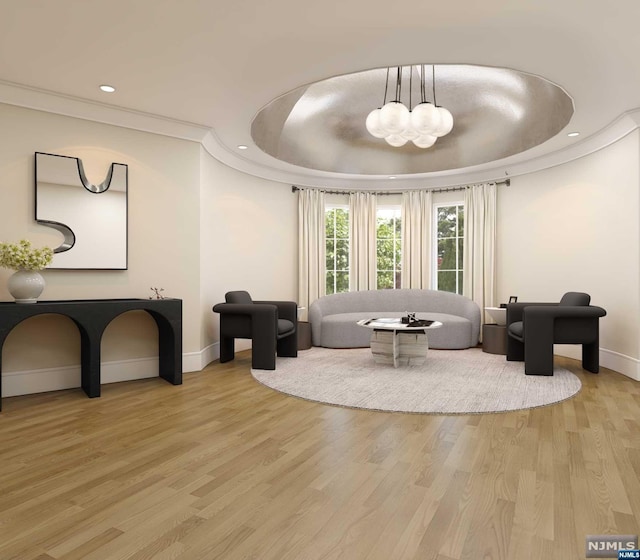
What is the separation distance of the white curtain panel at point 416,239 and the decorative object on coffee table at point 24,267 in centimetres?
554

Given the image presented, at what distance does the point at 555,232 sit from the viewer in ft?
20.8

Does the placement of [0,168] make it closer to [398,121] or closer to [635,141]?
[398,121]

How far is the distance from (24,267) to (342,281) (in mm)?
5119

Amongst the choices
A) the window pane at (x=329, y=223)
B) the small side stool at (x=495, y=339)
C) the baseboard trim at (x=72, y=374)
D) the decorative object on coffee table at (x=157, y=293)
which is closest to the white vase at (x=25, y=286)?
the baseboard trim at (x=72, y=374)

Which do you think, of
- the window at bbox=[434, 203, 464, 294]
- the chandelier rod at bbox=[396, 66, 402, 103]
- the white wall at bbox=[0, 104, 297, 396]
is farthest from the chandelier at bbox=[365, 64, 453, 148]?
the window at bbox=[434, 203, 464, 294]

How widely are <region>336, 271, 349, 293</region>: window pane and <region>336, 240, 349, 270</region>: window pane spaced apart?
0.11m

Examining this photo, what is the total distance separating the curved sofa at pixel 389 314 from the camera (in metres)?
6.58

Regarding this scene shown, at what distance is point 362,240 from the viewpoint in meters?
7.91

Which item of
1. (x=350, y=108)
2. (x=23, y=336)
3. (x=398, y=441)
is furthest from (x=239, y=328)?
(x=350, y=108)

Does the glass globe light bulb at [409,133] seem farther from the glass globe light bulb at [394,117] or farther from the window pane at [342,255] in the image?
the window pane at [342,255]

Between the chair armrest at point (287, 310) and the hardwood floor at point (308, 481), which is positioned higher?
the chair armrest at point (287, 310)

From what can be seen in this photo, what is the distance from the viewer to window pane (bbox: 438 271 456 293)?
25.5ft

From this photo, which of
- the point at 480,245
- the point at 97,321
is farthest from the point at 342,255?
the point at 97,321

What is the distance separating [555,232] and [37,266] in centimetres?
627
